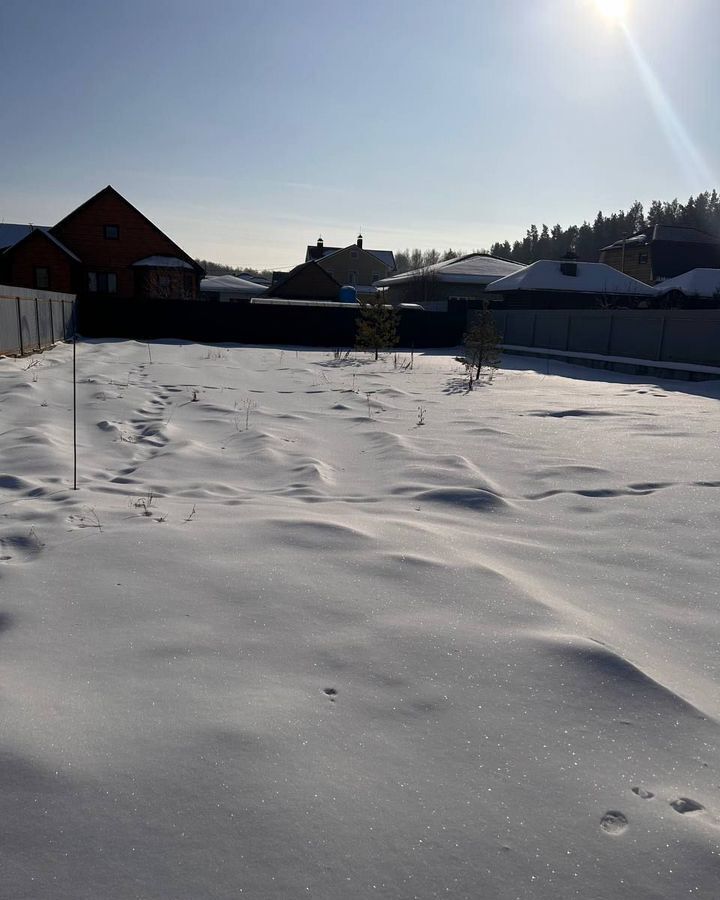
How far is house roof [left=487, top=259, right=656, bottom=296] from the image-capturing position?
31.9m

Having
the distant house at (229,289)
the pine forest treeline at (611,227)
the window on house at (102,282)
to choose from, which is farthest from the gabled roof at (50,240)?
the pine forest treeline at (611,227)

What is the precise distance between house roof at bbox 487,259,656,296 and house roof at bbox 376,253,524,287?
24.8 ft

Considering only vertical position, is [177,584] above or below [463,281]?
below

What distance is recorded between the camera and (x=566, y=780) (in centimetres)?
186

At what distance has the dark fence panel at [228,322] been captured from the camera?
2383 centimetres

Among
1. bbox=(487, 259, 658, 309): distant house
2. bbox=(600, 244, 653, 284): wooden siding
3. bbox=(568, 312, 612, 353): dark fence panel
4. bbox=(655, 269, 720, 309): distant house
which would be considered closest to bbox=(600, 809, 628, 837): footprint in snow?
bbox=(568, 312, 612, 353): dark fence panel

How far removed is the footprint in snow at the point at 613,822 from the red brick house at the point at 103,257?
31.7 metres

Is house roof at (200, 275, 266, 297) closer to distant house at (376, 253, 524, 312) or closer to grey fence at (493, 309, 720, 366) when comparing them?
distant house at (376, 253, 524, 312)

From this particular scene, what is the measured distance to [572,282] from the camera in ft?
107

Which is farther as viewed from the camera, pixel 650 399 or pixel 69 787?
pixel 650 399

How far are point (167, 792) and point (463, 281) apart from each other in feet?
139

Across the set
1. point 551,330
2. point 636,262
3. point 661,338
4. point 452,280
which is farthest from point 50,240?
point 636,262

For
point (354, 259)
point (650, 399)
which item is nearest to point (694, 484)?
point (650, 399)

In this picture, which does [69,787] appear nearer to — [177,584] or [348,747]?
[348,747]
